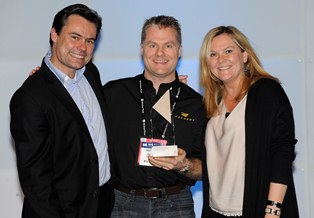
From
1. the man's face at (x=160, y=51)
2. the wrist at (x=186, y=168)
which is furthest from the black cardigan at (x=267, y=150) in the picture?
the man's face at (x=160, y=51)

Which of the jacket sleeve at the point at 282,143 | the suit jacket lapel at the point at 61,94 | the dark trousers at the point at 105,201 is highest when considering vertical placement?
the suit jacket lapel at the point at 61,94

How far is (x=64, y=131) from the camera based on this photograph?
8.73ft

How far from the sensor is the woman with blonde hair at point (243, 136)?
2574mm

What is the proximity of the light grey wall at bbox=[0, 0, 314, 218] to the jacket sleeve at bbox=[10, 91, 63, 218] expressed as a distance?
1.60m

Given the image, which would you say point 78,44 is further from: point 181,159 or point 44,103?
point 181,159

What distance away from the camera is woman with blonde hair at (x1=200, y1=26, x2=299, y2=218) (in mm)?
2574

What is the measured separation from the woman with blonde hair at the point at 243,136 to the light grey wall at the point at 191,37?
114 cm

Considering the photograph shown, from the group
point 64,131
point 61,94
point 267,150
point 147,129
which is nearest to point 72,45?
point 61,94

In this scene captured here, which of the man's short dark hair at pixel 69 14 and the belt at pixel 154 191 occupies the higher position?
the man's short dark hair at pixel 69 14

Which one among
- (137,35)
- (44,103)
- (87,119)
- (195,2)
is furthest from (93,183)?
(195,2)

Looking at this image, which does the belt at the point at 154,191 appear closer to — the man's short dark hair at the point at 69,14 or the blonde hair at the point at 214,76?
the blonde hair at the point at 214,76

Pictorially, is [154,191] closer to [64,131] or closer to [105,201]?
[105,201]

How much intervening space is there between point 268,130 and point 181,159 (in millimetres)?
592

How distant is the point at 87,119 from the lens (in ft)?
9.41
